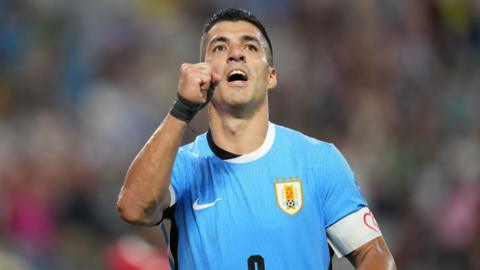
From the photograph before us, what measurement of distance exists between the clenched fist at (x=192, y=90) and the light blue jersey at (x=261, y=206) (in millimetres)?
439

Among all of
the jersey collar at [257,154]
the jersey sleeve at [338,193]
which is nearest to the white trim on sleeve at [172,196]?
the jersey collar at [257,154]

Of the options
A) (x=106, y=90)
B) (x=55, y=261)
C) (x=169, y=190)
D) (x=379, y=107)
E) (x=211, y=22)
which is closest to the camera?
(x=169, y=190)

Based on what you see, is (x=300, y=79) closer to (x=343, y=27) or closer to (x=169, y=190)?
(x=343, y=27)

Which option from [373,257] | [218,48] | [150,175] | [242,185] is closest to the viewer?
[150,175]

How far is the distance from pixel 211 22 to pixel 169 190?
38.0 inches

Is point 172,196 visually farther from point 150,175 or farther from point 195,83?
point 195,83

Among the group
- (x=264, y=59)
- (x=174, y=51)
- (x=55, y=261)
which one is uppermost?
(x=174, y=51)

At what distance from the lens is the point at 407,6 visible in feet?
38.2

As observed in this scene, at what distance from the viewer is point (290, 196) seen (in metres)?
4.82

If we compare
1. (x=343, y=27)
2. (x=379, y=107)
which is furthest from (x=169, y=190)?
(x=343, y=27)

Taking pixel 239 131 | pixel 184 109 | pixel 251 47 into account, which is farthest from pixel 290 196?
pixel 251 47

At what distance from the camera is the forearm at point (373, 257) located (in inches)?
186

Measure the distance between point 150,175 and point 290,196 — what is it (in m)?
0.70

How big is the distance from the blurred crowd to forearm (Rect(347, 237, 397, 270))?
14.2ft
